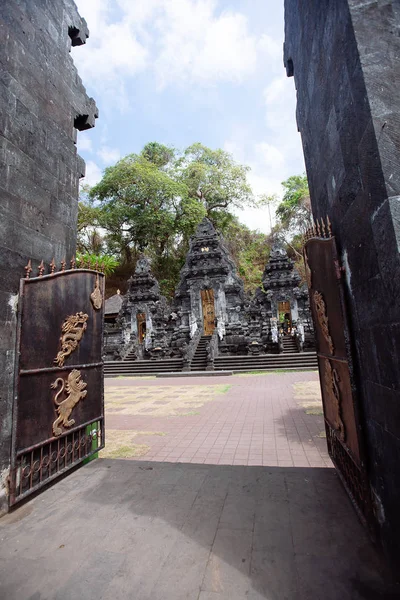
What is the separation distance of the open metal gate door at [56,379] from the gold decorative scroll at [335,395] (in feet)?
9.23

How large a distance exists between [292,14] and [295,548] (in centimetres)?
555

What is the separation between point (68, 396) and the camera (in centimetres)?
338

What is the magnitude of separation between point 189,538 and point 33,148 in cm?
417

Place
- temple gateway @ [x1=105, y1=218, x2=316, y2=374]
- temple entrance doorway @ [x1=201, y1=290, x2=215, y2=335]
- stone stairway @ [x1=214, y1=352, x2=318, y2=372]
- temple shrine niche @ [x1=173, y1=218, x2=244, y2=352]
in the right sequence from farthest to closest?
temple entrance doorway @ [x1=201, y1=290, x2=215, y2=335] → temple shrine niche @ [x1=173, y1=218, x2=244, y2=352] → temple gateway @ [x1=105, y1=218, x2=316, y2=374] → stone stairway @ [x1=214, y1=352, x2=318, y2=372]

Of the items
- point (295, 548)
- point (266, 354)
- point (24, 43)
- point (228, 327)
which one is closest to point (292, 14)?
point (24, 43)

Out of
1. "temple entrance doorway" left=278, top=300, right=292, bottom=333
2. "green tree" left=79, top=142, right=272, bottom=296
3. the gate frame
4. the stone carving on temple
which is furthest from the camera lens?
"green tree" left=79, top=142, right=272, bottom=296

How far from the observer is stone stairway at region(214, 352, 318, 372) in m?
15.4

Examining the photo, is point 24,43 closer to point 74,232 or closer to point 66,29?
point 66,29

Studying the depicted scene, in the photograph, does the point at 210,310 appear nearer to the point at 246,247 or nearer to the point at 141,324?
the point at 141,324

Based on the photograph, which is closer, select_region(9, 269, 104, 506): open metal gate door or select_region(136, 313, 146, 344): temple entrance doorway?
select_region(9, 269, 104, 506): open metal gate door

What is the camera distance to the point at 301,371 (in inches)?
557

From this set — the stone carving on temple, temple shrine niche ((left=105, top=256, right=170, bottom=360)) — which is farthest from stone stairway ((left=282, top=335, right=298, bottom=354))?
temple shrine niche ((left=105, top=256, right=170, bottom=360))

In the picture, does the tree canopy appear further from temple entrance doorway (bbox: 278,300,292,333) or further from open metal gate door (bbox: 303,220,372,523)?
open metal gate door (bbox: 303,220,372,523)

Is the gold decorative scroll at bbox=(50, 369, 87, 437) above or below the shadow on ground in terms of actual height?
above
